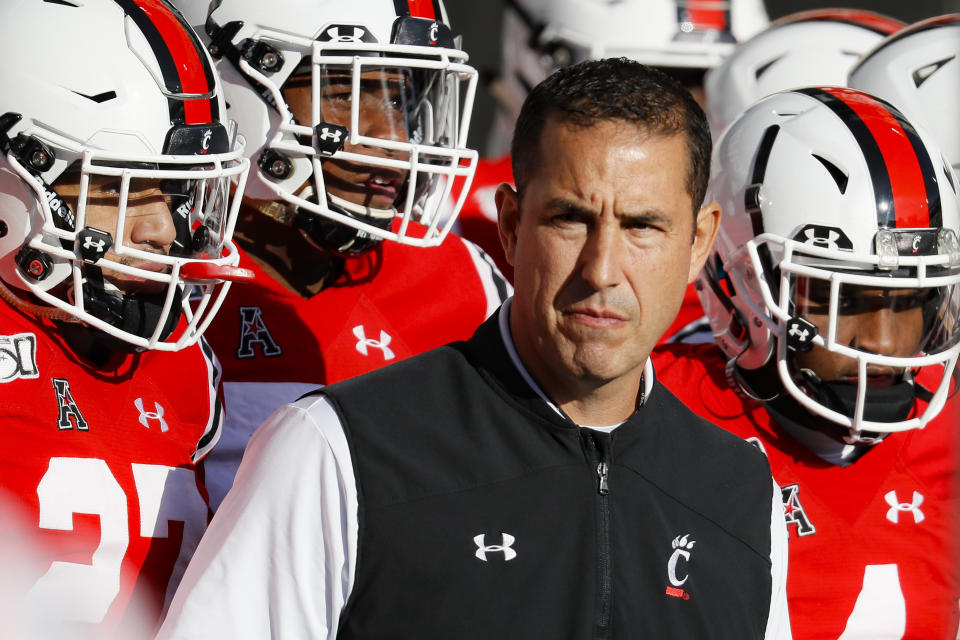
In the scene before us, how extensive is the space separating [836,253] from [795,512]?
0.49 meters

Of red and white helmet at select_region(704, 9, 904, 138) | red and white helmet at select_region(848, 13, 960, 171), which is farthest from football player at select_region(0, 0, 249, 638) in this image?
red and white helmet at select_region(704, 9, 904, 138)

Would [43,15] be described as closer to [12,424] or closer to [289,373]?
[12,424]

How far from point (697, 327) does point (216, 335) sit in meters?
1.29

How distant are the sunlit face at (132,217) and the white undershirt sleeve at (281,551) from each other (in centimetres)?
62

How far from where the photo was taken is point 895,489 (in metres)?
2.55

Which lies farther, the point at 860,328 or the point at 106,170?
the point at 860,328

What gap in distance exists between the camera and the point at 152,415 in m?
2.21

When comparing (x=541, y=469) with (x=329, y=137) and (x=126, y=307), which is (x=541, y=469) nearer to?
(x=126, y=307)

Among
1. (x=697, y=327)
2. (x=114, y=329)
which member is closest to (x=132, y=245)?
(x=114, y=329)

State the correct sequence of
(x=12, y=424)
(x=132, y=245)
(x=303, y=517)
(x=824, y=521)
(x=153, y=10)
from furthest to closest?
(x=824, y=521) → (x=153, y=10) → (x=132, y=245) → (x=12, y=424) → (x=303, y=517)

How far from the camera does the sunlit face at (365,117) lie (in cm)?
270

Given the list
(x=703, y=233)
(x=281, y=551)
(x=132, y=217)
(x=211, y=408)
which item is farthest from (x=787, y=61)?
(x=281, y=551)

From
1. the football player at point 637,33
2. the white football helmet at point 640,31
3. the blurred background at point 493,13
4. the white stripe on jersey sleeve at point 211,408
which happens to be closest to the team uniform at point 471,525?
the white stripe on jersey sleeve at point 211,408

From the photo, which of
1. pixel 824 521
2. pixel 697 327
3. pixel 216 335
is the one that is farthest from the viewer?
pixel 697 327
